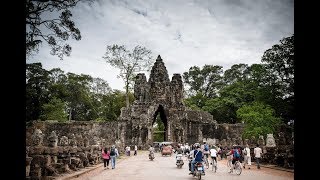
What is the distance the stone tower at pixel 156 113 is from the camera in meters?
39.8

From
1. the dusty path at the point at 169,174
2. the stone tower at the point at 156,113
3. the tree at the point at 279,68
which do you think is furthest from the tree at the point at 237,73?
the dusty path at the point at 169,174

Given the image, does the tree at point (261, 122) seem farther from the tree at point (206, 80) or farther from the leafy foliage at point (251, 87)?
the tree at point (206, 80)

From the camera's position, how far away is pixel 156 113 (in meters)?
42.5

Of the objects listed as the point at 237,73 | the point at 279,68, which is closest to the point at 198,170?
the point at 279,68

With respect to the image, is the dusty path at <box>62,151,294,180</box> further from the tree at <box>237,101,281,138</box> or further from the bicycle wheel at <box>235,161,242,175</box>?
the tree at <box>237,101,281,138</box>

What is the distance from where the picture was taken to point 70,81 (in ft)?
190

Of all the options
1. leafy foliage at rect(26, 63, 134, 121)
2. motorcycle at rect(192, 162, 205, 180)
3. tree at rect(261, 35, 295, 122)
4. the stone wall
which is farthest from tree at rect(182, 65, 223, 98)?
motorcycle at rect(192, 162, 205, 180)

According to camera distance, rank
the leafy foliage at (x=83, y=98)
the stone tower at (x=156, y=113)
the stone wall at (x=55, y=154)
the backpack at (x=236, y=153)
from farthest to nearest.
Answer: the leafy foliage at (x=83, y=98) < the stone tower at (x=156, y=113) < the backpack at (x=236, y=153) < the stone wall at (x=55, y=154)

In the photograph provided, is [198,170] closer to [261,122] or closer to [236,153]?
[236,153]

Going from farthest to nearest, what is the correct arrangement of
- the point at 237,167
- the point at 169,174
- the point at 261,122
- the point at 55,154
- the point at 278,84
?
1. the point at 278,84
2. the point at 261,122
3. the point at 237,167
4. the point at 169,174
5. the point at 55,154

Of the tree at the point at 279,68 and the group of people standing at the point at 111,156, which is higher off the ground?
the tree at the point at 279,68
